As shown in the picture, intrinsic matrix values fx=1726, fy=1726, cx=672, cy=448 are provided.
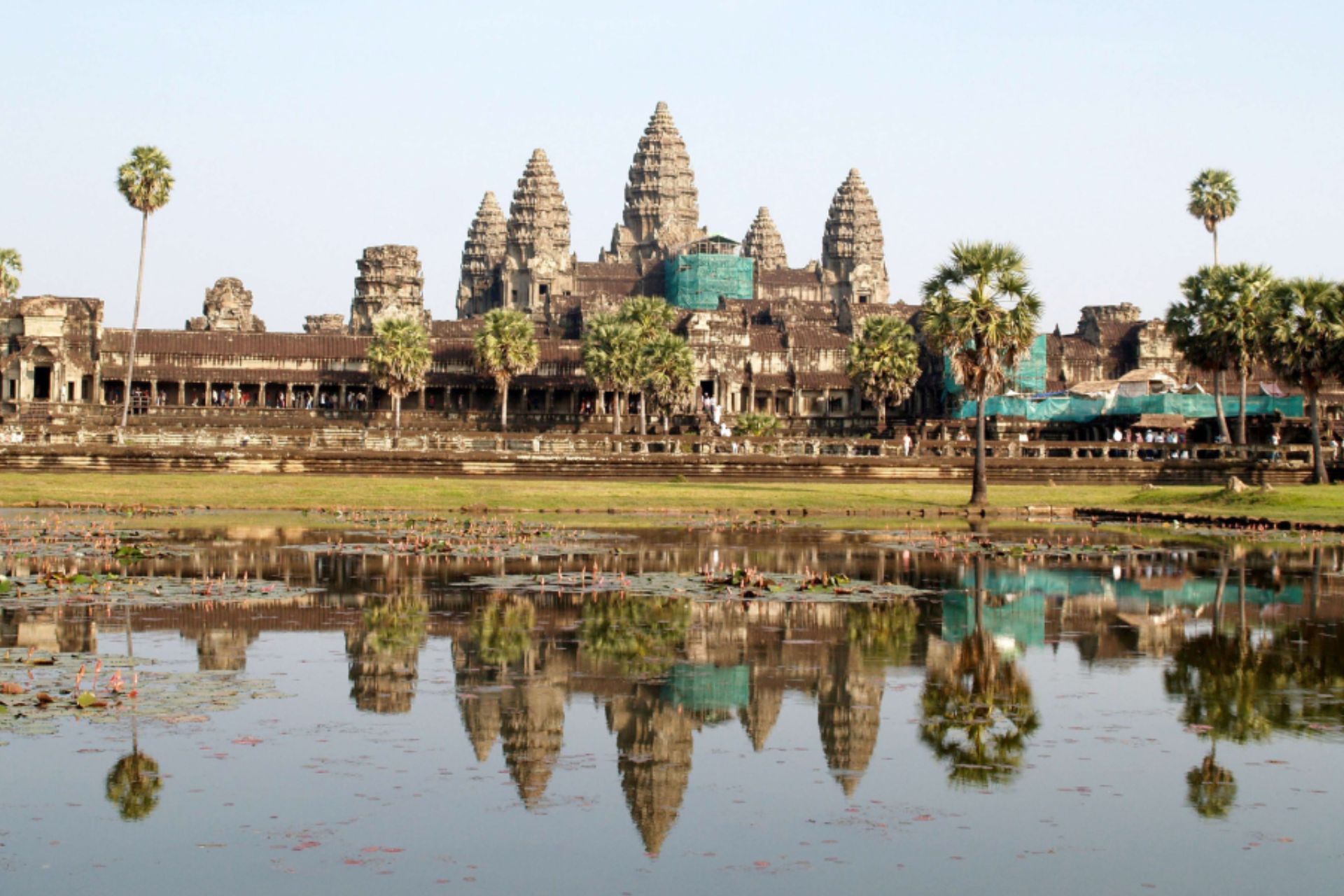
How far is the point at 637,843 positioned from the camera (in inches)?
405

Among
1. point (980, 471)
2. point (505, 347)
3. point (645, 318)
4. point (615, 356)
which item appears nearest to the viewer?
point (980, 471)

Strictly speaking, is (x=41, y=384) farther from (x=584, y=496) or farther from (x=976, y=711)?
(x=976, y=711)

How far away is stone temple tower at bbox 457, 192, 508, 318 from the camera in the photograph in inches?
5925

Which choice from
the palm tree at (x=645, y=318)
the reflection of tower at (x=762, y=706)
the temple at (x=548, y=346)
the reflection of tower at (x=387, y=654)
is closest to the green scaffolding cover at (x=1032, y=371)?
the temple at (x=548, y=346)

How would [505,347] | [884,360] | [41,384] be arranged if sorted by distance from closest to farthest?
[505,347] < [884,360] < [41,384]

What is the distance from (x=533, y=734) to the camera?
1314 cm

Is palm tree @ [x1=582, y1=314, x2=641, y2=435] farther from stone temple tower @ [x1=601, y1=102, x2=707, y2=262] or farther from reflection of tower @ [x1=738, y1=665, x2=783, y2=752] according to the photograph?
reflection of tower @ [x1=738, y1=665, x2=783, y2=752]

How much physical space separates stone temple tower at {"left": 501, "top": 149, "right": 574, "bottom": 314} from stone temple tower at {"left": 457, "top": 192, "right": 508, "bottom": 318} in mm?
14748

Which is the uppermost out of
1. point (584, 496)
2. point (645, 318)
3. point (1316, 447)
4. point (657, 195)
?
point (657, 195)

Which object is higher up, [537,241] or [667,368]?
[537,241]

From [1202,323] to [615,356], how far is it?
28.9 metres

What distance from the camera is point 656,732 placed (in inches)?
524

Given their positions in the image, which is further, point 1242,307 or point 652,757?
point 1242,307

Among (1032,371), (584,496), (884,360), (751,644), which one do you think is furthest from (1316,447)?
(1032,371)
